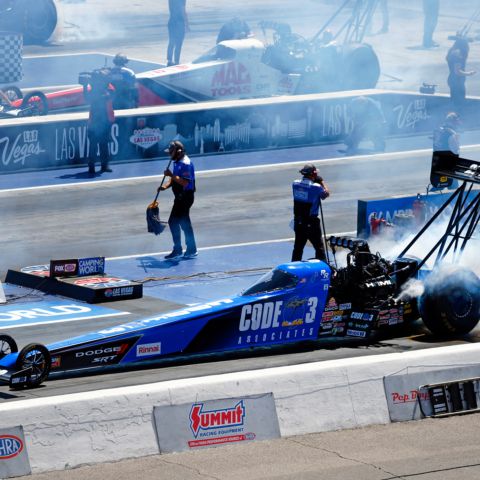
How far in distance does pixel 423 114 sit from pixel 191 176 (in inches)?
524

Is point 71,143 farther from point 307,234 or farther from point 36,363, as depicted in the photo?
point 36,363

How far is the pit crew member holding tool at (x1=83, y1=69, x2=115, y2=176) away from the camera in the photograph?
23.5 metres

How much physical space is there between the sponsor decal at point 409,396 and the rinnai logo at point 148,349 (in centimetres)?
247

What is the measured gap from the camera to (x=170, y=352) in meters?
11.7

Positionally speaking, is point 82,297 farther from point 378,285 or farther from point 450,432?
point 450,432

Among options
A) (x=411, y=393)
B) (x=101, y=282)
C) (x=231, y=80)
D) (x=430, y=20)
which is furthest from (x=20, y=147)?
(x=430, y=20)

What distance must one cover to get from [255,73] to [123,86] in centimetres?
460

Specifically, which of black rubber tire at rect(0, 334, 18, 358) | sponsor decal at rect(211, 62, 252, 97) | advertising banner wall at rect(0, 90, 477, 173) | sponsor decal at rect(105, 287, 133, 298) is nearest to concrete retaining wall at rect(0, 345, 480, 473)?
black rubber tire at rect(0, 334, 18, 358)

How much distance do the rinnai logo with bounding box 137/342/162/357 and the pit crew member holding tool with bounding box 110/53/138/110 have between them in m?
15.5

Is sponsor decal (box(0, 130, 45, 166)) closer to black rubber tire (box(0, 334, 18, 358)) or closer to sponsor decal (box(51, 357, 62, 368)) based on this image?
black rubber tire (box(0, 334, 18, 358))

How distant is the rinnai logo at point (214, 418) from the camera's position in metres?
9.39

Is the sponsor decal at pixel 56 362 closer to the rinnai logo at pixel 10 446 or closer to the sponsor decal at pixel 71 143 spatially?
the rinnai logo at pixel 10 446

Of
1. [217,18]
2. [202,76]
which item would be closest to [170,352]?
[202,76]

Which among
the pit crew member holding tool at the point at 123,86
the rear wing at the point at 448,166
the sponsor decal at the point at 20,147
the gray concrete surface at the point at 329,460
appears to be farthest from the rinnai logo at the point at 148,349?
the pit crew member holding tool at the point at 123,86
